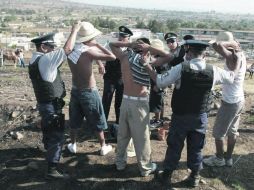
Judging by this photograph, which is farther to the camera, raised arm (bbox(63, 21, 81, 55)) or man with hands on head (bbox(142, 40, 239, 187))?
raised arm (bbox(63, 21, 81, 55))

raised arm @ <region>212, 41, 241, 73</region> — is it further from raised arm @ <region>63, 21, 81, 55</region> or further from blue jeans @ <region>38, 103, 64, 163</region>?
blue jeans @ <region>38, 103, 64, 163</region>

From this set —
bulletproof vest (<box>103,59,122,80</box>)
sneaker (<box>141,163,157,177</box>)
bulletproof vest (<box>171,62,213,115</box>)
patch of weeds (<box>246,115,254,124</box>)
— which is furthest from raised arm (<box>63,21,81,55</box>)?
patch of weeds (<box>246,115,254,124</box>)

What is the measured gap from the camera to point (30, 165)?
5.99 metres

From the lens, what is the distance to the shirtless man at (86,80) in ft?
18.7

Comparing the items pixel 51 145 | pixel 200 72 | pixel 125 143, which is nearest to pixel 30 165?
pixel 51 145

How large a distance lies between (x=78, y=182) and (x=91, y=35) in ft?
7.16

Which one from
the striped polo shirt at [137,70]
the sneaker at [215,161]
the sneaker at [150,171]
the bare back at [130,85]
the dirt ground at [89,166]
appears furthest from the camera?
the sneaker at [215,161]

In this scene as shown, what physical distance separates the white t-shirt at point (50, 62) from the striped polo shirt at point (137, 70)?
0.92m

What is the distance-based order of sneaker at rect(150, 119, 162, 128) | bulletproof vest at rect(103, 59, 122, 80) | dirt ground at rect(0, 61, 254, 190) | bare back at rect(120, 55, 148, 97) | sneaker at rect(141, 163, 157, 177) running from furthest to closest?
sneaker at rect(150, 119, 162, 128) < bulletproof vest at rect(103, 59, 122, 80) < sneaker at rect(141, 163, 157, 177) < dirt ground at rect(0, 61, 254, 190) < bare back at rect(120, 55, 148, 97)

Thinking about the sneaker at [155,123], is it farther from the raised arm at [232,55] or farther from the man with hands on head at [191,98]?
the raised arm at [232,55]

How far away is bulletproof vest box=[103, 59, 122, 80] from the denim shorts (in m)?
1.26

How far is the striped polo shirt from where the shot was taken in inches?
207

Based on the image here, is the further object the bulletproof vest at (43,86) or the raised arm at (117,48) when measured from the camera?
the raised arm at (117,48)

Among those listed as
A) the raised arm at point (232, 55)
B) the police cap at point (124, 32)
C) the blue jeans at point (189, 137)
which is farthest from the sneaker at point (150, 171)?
the police cap at point (124, 32)
